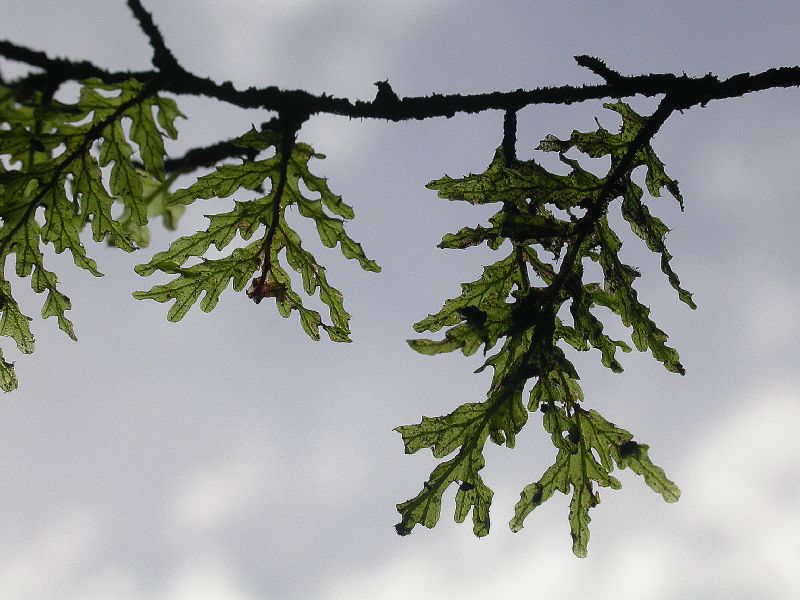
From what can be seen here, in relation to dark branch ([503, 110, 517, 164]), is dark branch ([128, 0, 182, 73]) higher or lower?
higher

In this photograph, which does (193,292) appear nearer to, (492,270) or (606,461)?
(492,270)

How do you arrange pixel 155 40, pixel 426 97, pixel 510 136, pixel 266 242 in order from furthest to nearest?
Answer: 1. pixel 266 242
2. pixel 510 136
3. pixel 426 97
4. pixel 155 40

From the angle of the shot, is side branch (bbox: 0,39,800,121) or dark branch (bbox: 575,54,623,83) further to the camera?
dark branch (bbox: 575,54,623,83)

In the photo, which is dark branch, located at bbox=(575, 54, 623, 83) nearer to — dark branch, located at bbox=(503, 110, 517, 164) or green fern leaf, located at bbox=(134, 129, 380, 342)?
dark branch, located at bbox=(503, 110, 517, 164)

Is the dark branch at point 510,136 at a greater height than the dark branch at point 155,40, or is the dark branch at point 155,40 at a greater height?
the dark branch at point 155,40

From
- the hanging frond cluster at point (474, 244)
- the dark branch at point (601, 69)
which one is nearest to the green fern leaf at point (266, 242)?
the hanging frond cluster at point (474, 244)

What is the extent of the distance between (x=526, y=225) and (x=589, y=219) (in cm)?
41

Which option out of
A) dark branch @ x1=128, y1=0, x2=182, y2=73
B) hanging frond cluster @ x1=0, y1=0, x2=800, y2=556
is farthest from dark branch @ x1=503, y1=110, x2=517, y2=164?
dark branch @ x1=128, y1=0, x2=182, y2=73

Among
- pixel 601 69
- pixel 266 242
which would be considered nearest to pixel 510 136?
pixel 601 69

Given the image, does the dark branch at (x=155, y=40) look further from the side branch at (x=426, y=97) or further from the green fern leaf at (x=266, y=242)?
the green fern leaf at (x=266, y=242)

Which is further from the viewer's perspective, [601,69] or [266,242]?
[266,242]

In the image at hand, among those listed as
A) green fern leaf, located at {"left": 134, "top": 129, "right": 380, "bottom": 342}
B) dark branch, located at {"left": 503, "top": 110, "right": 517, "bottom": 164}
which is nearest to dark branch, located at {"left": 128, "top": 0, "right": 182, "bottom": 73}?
green fern leaf, located at {"left": 134, "top": 129, "right": 380, "bottom": 342}

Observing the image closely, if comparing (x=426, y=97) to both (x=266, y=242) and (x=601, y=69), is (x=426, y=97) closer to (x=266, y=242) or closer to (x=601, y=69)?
(x=601, y=69)

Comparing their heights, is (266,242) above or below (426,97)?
above
